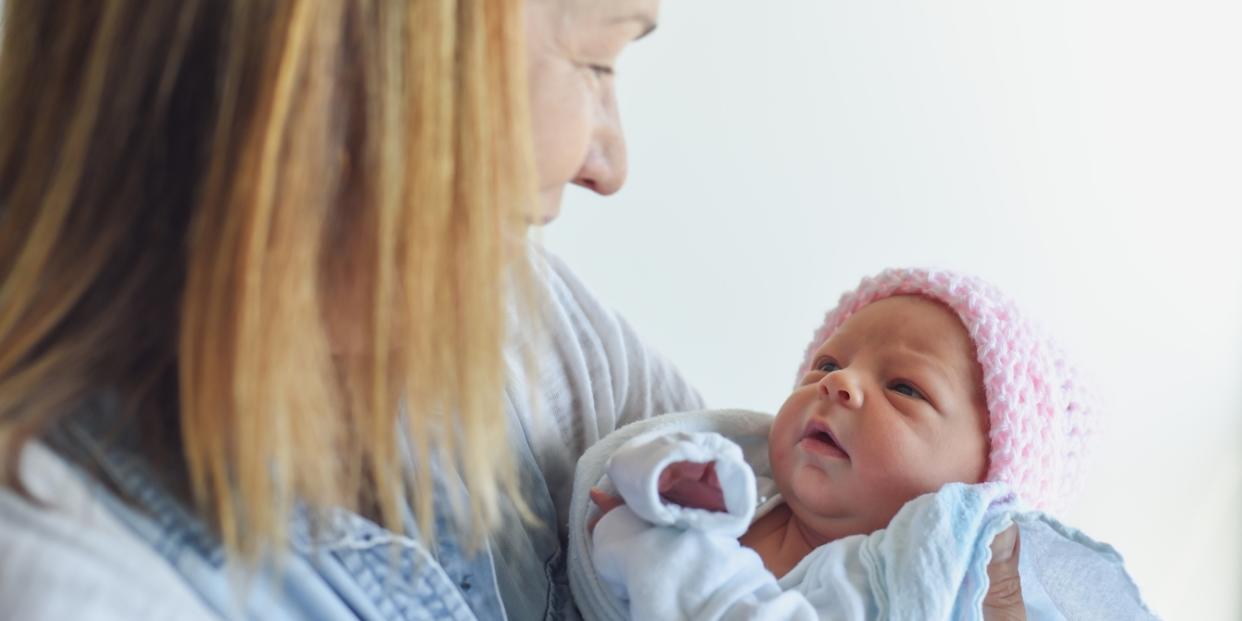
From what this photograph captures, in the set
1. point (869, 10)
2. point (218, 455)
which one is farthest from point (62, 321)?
point (869, 10)

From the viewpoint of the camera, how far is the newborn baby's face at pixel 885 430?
1014 millimetres

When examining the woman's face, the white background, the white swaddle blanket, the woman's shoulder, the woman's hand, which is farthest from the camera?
the white background

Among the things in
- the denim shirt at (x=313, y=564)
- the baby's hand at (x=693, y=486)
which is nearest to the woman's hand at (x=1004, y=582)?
the baby's hand at (x=693, y=486)

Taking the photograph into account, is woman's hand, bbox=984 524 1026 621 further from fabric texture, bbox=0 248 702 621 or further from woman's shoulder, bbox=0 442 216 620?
woman's shoulder, bbox=0 442 216 620

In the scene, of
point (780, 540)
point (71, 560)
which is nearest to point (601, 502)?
point (780, 540)

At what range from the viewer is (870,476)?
101 cm

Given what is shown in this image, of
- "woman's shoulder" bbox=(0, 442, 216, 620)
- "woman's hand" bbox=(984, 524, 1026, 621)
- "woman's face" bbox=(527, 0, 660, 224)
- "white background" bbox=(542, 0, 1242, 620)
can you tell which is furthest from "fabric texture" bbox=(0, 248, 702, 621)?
"white background" bbox=(542, 0, 1242, 620)

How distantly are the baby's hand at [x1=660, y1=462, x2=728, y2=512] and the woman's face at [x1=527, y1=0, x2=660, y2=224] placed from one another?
0.21 metres

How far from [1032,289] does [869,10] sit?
0.56m

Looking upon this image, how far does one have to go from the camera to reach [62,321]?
63 cm

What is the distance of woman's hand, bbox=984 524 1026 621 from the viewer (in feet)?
3.24

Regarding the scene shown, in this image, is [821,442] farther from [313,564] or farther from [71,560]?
[71,560]

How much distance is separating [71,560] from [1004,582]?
70cm

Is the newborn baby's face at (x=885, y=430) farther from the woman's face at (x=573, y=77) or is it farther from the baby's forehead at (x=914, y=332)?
the woman's face at (x=573, y=77)
